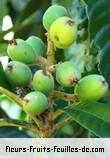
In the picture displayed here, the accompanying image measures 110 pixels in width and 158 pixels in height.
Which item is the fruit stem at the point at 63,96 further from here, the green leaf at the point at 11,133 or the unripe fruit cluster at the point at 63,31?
the green leaf at the point at 11,133

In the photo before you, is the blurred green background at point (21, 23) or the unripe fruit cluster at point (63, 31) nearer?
the unripe fruit cluster at point (63, 31)

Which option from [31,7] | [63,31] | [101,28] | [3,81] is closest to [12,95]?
[3,81]

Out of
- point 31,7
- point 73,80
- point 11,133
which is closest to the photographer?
point 73,80

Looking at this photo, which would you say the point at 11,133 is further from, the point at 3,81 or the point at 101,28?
the point at 101,28

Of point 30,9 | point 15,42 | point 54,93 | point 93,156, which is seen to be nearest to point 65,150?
point 93,156

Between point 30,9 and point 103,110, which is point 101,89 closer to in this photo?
point 103,110

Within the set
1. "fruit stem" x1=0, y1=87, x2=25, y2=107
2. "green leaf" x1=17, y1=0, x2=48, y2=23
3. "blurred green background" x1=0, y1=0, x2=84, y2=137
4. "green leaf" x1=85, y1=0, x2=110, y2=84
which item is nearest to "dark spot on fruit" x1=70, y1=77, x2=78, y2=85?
"fruit stem" x1=0, y1=87, x2=25, y2=107

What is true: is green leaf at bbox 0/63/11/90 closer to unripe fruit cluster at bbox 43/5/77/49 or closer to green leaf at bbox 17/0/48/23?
unripe fruit cluster at bbox 43/5/77/49

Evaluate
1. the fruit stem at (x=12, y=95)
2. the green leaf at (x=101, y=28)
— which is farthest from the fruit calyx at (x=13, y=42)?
the green leaf at (x=101, y=28)
